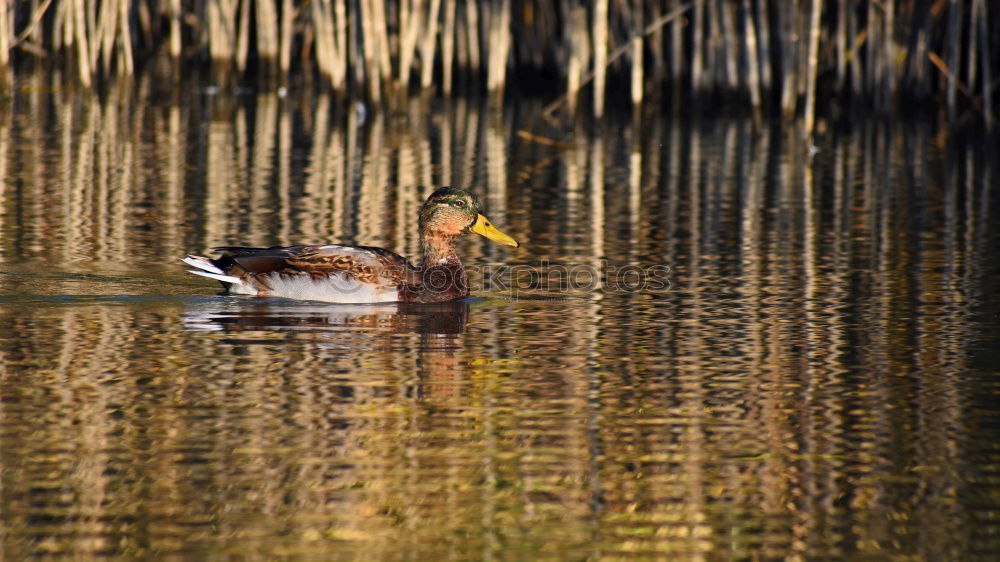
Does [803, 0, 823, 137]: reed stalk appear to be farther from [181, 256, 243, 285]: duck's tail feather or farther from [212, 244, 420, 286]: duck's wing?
[181, 256, 243, 285]: duck's tail feather

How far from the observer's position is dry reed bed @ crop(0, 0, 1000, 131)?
18844 millimetres

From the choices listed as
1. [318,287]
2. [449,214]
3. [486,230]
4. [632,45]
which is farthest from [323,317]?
[632,45]

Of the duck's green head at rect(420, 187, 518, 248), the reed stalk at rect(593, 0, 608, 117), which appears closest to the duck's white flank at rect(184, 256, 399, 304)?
the duck's green head at rect(420, 187, 518, 248)

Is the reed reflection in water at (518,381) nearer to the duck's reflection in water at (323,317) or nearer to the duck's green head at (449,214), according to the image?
the duck's reflection in water at (323,317)

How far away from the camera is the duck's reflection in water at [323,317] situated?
8.49 metres

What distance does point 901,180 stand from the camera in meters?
15.1

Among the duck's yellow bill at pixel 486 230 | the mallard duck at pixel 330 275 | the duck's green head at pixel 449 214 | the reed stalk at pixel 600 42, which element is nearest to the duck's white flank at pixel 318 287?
the mallard duck at pixel 330 275

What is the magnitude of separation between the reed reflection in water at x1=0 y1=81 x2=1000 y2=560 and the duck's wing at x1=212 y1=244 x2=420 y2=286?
0.56ft

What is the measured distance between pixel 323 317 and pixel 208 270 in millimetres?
840

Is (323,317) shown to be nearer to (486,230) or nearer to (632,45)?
(486,230)

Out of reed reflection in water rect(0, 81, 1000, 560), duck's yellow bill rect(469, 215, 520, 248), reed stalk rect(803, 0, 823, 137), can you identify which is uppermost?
reed stalk rect(803, 0, 823, 137)

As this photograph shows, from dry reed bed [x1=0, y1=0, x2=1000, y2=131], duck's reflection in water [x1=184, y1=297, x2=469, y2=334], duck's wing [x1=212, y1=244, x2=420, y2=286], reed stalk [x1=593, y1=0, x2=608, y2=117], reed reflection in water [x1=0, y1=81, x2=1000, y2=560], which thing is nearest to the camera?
reed reflection in water [x1=0, y1=81, x2=1000, y2=560]

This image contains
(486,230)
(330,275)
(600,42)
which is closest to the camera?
(330,275)

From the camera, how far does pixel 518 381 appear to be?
7234mm
